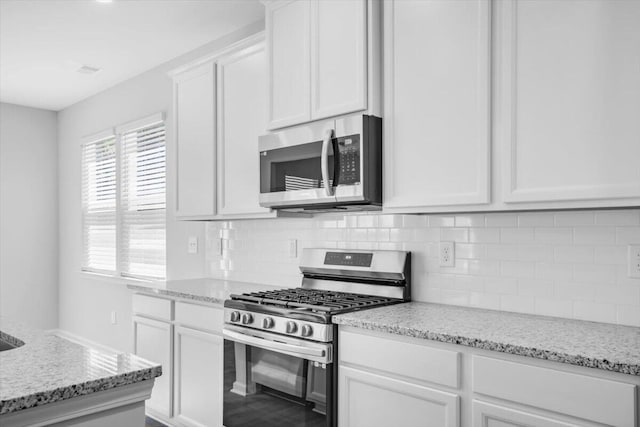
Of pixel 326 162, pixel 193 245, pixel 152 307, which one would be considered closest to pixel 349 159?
pixel 326 162

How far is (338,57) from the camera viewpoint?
2531 mm

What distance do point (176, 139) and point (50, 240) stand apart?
328cm

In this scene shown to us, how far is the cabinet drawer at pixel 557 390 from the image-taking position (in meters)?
1.44

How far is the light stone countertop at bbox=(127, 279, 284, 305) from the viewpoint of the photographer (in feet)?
9.60

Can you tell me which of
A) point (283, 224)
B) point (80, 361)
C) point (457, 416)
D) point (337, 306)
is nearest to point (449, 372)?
point (457, 416)

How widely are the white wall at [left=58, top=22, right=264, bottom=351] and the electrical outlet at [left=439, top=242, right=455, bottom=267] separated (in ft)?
6.86

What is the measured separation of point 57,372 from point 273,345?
1311mm

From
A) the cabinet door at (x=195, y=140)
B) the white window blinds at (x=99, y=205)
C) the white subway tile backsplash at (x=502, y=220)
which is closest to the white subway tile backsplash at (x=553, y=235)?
the white subway tile backsplash at (x=502, y=220)

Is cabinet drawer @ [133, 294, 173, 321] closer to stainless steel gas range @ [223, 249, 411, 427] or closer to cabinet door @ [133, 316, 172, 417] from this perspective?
cabinet door @ [133, 316, 172, 417]

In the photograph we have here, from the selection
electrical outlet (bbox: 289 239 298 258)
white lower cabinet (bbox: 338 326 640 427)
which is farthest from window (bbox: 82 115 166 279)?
white lower cabinet (bbox: 338 326 640 427)

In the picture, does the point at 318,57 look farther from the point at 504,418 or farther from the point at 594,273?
the point at 504,418

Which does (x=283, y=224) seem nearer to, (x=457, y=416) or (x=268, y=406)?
(x=268, y=406)

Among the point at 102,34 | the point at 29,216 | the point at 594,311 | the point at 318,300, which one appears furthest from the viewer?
the point at 29,216

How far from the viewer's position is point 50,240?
236 inches
